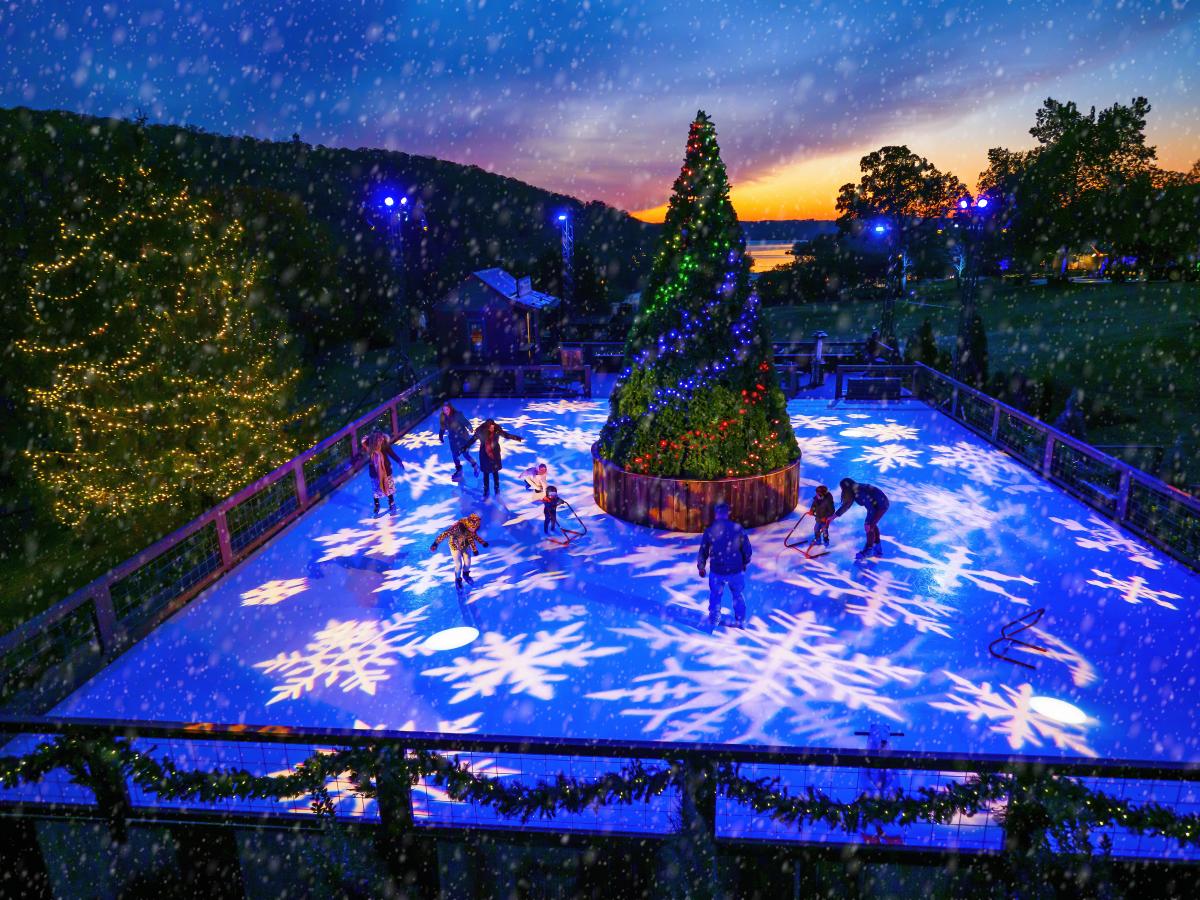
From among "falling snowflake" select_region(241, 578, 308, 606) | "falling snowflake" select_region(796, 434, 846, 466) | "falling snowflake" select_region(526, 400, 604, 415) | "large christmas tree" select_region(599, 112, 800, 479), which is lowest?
"falling snowflake" select_region(241, 578, 308, 606)

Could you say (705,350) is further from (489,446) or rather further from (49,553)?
(49,553)

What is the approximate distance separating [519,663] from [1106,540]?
29.4 ft

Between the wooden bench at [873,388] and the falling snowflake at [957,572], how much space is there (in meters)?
10.9

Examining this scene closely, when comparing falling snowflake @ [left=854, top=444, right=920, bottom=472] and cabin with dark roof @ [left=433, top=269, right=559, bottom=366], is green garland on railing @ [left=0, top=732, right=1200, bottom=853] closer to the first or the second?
falling snowflake @ [left=854, top=444, right=920, bottom=472]

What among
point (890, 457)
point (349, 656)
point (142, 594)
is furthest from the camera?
→ point (890, 457)

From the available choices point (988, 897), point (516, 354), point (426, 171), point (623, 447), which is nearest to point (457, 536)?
point (623, 447)

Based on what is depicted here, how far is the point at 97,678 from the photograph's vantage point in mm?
7645

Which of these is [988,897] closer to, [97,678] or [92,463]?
[97,678]

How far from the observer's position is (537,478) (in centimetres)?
1248

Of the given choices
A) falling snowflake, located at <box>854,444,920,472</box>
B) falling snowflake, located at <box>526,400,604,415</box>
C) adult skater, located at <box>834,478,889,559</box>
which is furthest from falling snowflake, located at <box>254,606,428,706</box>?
falling snowflake, located at <box>526,400,604,415</box>

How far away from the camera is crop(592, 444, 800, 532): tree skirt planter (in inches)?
446

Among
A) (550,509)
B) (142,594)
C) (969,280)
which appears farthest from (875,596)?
(969,280)

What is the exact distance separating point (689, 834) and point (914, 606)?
525 cm

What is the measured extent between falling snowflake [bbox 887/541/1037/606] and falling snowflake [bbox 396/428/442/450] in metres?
10.8
